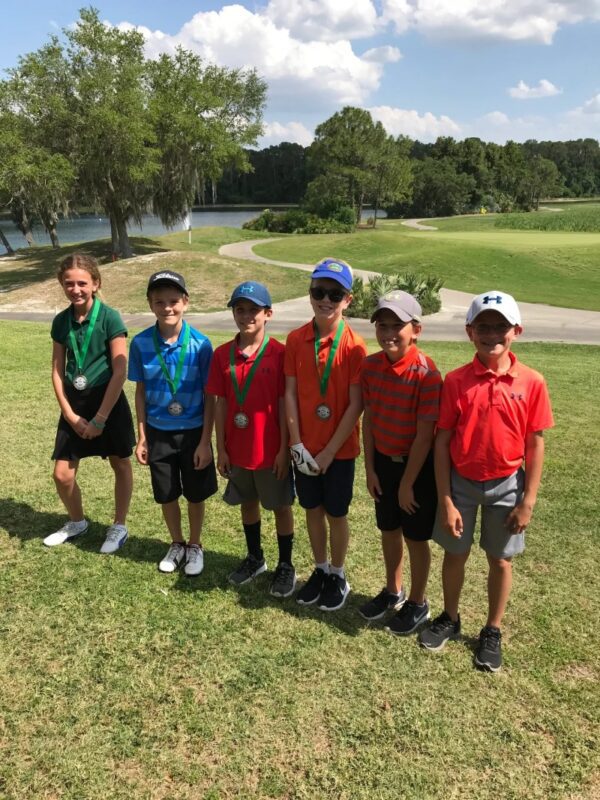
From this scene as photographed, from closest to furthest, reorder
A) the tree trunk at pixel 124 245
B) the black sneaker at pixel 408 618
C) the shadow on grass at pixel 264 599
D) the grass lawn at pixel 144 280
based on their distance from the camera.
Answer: the black sneaker at pixel 408 618
the shadow on grass at pixel 264 599
the grass lawn at pixel 144 280
the tree trunk at pixel 124 245

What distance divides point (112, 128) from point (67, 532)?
79.4 feet

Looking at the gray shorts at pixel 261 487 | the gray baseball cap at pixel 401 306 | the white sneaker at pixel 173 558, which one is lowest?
the white sneaker at pixel 173 558

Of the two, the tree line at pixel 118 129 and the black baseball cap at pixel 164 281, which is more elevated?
the tree line at pixel 118 129

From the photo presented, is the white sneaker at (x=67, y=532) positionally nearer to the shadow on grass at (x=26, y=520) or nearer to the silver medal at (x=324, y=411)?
the shadow on grass at (x=26, y=520)

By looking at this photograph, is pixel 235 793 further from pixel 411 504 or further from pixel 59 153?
pixel 59 153

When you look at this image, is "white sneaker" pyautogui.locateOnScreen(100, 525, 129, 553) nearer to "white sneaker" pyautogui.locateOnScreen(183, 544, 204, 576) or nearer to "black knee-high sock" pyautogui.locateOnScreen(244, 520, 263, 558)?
"white sneaker" pyautogui.locateOnScreen(183, 544, 204, 576)

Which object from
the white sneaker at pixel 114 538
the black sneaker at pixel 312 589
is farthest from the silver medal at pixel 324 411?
the white sneaker at pixel 114 538

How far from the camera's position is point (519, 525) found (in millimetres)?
2613

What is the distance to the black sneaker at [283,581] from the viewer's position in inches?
131

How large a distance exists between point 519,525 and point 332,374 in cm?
118

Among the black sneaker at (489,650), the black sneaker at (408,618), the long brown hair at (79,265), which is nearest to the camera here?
the black sneaker at (489,650)

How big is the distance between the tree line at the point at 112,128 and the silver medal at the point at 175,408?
2381 centimetres

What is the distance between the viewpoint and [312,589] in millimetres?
3283

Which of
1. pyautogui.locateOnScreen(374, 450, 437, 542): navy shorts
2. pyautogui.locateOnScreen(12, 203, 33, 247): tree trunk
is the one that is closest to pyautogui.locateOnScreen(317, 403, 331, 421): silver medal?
pyautogui.locateOnScreen(374, 450, 437, 542): navy shorts
